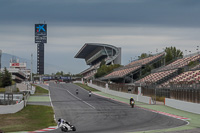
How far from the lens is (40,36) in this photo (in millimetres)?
141250

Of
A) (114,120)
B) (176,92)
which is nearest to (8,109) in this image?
(114,120)

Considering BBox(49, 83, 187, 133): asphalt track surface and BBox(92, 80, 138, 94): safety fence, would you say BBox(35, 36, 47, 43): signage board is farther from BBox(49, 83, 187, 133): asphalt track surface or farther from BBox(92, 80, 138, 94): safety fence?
BBox(49, 83, 187, 133): asphalt track surface

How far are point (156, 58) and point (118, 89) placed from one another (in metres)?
33.4

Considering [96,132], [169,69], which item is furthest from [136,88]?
[96,132]

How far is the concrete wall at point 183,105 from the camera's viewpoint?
36.3 metres

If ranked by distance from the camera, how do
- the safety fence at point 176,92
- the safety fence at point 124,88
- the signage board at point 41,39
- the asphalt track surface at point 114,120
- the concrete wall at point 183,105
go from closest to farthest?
1. the asphalt track surface at point 114,120
2. the concrete wall at point 183,105
3. the safety fence at point 176,92
4. the safety fence at point 124,88
5. the signage board at point 41,39

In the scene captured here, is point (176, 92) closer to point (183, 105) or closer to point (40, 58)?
point (183, 105)

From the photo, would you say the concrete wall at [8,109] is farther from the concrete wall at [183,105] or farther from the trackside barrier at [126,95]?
the trackside barrier at [126,95]

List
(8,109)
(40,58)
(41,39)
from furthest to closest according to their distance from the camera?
(40,58) < (41,39) < (8,109)

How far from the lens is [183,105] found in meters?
40.1

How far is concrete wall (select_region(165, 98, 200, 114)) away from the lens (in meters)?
36.3

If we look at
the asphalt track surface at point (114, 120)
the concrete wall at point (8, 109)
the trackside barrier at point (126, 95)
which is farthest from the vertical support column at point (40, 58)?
the concrete wall at point (8, 109)

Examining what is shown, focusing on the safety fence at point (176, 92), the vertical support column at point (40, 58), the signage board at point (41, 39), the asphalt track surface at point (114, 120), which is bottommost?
the asphalt track surface at point (114, 120)

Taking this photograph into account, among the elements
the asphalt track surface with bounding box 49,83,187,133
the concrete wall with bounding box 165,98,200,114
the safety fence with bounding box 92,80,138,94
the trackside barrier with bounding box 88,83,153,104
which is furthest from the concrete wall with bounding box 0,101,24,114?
the safety fence with bounding box 92,80,138,94
